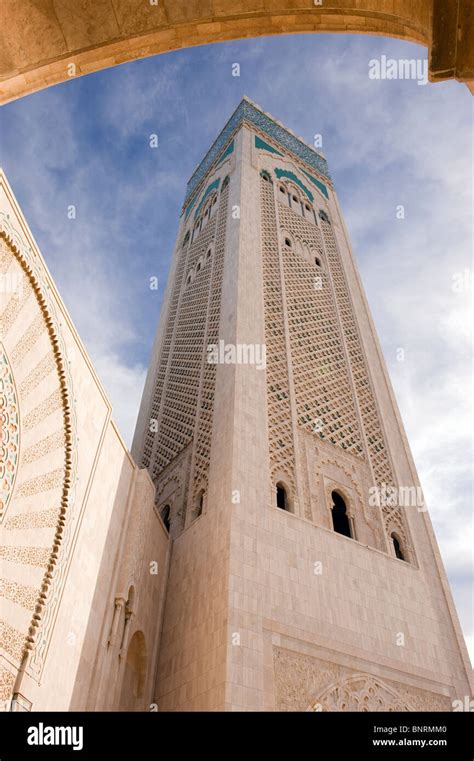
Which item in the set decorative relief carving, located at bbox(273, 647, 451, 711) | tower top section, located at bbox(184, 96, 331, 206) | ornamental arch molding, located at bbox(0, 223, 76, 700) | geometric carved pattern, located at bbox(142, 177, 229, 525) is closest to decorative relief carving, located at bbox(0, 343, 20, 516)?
ornamental arch molding, located at bbox(0, 223, 76, 700)

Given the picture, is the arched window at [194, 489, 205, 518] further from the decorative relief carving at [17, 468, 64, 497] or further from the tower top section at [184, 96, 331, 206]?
the tower top section at [184, 96, 331, 206]

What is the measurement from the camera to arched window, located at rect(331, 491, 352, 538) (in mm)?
4965

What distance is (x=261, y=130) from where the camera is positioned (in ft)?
30.2

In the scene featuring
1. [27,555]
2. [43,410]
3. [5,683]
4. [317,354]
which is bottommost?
[5,683]

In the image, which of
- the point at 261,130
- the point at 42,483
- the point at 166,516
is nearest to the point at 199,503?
the point at 166,516

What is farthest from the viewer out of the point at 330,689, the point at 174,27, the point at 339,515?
the point at 339,515

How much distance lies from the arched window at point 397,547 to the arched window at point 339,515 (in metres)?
0.50

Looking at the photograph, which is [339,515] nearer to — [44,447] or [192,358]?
[192,358]

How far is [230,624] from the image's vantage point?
3459mm

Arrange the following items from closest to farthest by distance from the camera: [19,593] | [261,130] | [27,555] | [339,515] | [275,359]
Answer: [19,593]
[27,555]
[339,515]
[275,359]
[261,130]

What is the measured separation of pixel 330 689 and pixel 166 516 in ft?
7.03

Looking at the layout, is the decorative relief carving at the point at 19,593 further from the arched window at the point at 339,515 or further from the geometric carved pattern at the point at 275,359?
the arched window at the point at 339,515

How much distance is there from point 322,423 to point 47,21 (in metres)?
4.53

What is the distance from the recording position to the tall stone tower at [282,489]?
3654 millimetres
